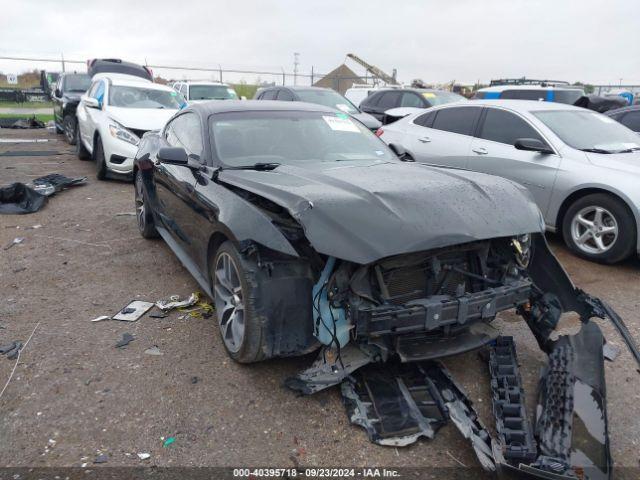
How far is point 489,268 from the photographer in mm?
3117

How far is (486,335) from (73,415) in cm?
243

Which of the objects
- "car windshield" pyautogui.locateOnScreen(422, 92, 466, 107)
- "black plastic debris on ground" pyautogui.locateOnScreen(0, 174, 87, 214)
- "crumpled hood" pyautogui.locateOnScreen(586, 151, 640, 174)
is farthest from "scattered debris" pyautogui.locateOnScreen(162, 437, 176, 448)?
"car windshield" pyautogui.locateOnScreen(422, 92, 466, 107)

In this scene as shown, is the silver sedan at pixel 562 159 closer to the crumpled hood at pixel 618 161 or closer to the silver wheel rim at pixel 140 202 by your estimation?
the crumpled hood at pixel 618 161

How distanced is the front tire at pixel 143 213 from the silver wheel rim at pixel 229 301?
2438 mm

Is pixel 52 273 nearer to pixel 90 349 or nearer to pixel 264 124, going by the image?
pixel 90 349

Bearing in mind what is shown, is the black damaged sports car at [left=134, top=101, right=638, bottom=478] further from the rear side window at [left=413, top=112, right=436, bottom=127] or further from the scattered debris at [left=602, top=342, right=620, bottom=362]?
the rear side window at [left=413, top=112, right=436, bottom=127]

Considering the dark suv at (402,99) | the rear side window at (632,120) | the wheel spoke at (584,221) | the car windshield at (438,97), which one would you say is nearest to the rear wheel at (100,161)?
the dark suv at (402,99)

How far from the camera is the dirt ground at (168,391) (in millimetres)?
2488

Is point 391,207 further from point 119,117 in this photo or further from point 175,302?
point 119,117

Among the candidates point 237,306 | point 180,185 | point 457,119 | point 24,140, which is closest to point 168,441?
point 237,306

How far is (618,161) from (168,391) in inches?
194

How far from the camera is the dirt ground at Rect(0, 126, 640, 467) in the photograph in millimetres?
2488

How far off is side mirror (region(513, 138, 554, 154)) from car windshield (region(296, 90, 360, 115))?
18.3 ft

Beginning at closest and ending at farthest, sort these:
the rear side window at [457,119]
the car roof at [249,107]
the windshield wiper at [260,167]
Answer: the windshield wiper at [260,167], the car roof at [249,107], the rear side window at [457,119]
